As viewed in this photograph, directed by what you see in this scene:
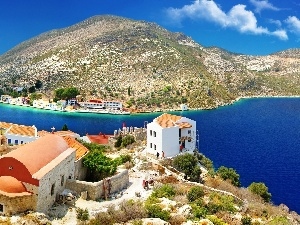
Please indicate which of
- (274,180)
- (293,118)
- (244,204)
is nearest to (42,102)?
(293,118)

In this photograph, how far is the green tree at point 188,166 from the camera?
41.9m

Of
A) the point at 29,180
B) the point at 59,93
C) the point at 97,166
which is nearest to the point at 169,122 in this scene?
the point at 97,166

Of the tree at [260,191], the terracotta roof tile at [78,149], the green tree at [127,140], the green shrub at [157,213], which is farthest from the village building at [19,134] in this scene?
the green shrub at [157,213]

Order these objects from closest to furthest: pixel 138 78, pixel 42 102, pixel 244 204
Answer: pixel 244 204 < pixel 42 102 < pixel 138 78

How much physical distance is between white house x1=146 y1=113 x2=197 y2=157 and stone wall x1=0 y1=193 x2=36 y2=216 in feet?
79.7

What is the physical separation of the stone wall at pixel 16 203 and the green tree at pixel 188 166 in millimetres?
20825

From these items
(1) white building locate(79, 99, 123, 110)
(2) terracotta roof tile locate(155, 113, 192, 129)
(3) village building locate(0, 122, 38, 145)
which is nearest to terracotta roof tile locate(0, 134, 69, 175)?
(2) terracotta roof tile locate(155, 113, 192, 129)

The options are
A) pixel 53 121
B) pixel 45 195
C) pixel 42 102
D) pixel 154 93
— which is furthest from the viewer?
pixel 154 93

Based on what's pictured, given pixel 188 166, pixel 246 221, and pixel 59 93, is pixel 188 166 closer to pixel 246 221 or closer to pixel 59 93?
pixel 246 221

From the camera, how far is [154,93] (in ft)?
519

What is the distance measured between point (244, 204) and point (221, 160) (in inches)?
1372

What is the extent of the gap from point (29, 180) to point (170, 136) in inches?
1003

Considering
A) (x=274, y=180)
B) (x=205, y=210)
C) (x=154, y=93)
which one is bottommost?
(x=274, y=180)

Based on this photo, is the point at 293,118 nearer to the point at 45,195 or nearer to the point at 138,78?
the point at 138,78
